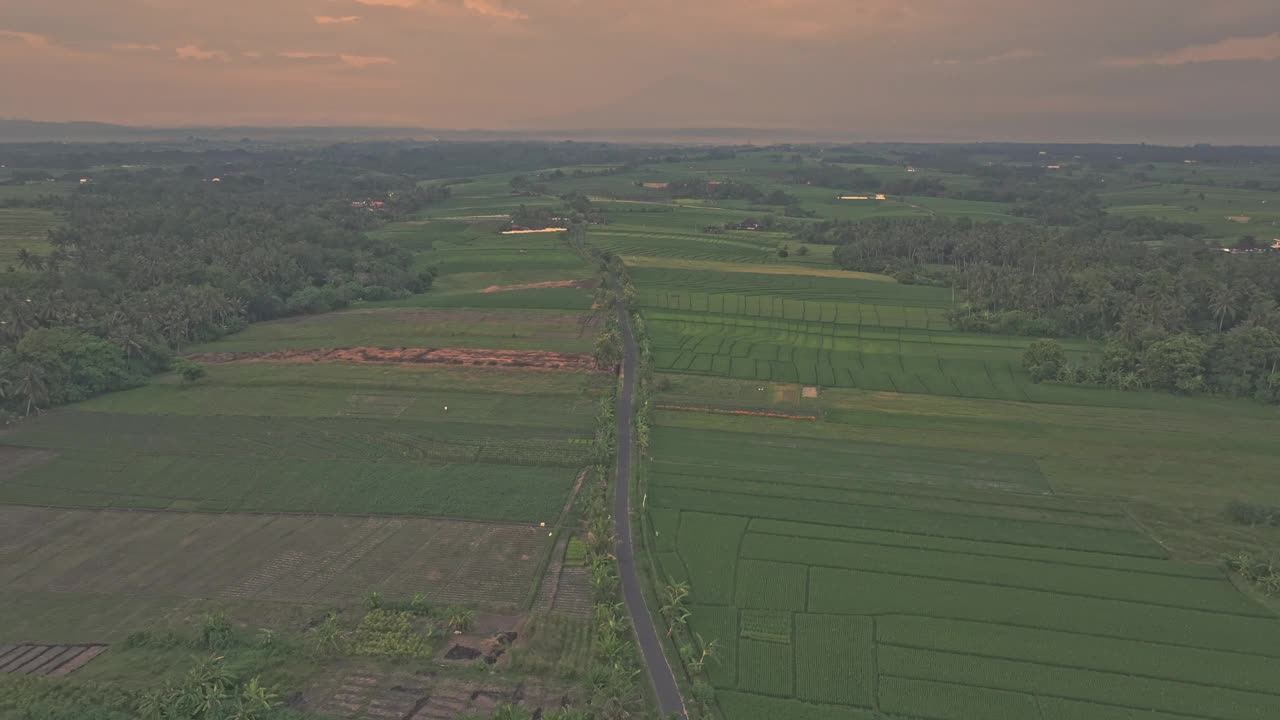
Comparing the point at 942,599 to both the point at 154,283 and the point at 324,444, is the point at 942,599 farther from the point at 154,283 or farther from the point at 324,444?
the point at 154,283

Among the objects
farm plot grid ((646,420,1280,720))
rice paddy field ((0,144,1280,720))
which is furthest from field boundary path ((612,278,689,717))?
farm plot grid ((646,420,1280,720))

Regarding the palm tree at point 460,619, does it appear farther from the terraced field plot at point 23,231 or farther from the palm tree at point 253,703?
the terraced field plot at point 23,231

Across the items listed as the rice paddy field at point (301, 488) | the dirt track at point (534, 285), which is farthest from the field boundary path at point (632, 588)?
the dirt track at point (534, 285)

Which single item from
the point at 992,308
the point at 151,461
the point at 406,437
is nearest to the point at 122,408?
the point at 151,461

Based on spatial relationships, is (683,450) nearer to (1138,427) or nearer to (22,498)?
(1138,427)

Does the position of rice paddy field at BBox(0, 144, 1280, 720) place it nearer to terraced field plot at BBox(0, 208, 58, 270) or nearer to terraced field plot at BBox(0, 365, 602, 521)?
terraced field plot at BBox(0, 365, 602, 521)
